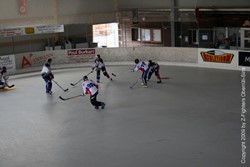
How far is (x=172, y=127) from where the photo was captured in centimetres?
1232

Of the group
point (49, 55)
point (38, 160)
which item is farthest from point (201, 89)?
point (49, 55)

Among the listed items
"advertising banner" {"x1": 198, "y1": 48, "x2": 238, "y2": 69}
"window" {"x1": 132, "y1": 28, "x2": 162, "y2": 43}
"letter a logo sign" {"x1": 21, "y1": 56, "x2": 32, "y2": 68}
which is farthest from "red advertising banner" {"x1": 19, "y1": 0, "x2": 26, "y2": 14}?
"advertising banner" {"x1": 198, "y1": 48, "x2": 238, "y2": 69}

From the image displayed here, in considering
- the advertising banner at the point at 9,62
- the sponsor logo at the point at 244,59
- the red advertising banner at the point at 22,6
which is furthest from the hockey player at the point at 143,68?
the red advertising banner at the point at 22,6

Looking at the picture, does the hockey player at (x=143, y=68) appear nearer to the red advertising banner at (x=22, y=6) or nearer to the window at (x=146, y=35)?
the window at (x=146, y=35)

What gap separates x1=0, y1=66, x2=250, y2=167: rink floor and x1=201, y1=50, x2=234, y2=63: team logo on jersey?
74.6 inches

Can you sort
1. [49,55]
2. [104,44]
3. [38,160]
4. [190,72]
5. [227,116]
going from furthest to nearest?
[104,44]
[49,55]
[190,72]
[227,116]
[38,160]

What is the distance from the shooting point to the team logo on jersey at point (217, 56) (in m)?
21.4

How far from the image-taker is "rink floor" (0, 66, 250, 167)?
10102 mm

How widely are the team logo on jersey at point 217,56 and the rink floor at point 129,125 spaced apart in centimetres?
189

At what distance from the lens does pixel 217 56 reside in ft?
71.8

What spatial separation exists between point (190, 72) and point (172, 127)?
9.09 m

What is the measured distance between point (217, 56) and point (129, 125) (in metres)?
10.5

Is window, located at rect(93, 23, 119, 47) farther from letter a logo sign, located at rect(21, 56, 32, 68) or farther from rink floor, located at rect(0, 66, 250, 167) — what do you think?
rink floor, located at rect(0, 66, 250, 167)

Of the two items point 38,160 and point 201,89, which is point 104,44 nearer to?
point 201,89
